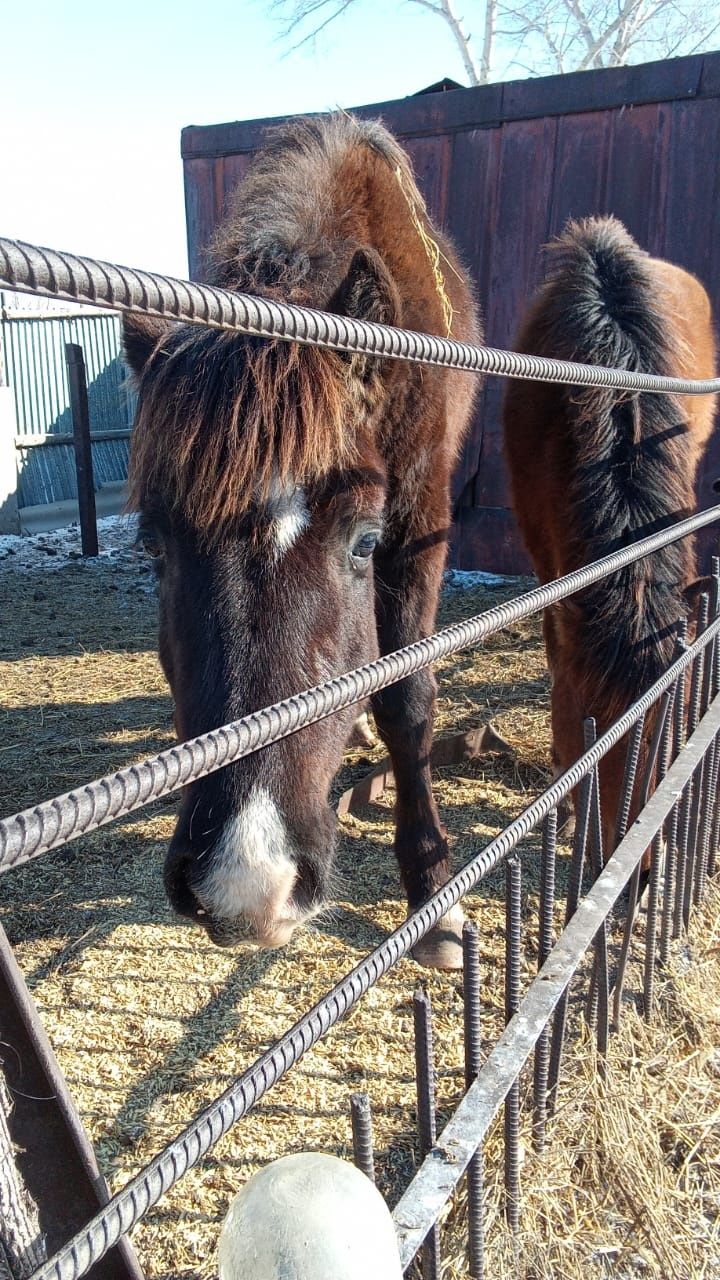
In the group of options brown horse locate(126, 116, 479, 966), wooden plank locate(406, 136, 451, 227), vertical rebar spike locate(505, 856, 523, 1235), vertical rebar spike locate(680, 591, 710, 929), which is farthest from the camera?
wooden plank locate(406, 136, 451, 227)

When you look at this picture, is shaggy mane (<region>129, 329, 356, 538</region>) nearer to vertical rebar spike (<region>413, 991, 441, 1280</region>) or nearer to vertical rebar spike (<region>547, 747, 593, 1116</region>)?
vertical rebar spike (<region>547, 747, 593, 1116</region>)

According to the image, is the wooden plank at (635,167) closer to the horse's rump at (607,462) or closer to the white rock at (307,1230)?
the horse's rump at (607,462)

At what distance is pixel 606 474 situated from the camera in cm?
267

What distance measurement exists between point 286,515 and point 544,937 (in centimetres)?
100

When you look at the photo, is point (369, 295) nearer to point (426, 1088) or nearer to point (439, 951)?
point (426, 1088)

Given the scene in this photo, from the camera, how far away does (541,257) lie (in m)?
7.06

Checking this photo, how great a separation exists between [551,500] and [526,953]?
156 centimetres

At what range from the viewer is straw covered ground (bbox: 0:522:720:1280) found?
168 cm

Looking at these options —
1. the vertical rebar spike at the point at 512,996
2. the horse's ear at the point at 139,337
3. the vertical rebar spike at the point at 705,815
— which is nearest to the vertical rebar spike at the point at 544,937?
the vertical rebar spike at the point at 512,996

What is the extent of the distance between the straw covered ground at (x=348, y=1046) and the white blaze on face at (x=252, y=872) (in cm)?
71

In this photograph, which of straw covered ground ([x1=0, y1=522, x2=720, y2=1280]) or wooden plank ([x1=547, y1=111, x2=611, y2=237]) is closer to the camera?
straw covered ground ([x1=0, y1=522, x2=720, y2=1280])

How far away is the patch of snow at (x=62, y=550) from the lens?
28.9ft

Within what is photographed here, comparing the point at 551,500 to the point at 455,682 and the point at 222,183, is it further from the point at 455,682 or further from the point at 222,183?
the point at 222,183

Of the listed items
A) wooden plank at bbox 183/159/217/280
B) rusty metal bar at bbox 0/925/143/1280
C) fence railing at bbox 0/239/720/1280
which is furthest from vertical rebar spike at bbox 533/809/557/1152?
wooden plank at bbox 183/159/217/280
